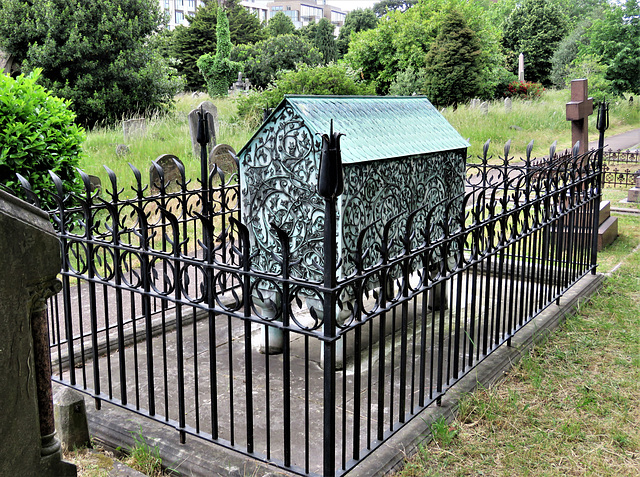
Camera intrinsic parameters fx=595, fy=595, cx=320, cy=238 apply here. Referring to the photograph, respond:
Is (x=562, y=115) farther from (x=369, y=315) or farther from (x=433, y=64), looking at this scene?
(x=369, y=315)

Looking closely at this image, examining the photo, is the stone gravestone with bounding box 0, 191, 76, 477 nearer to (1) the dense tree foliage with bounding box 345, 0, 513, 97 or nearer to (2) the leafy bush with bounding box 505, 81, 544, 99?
(1) the dense tree foliage with bounding box 345, 0, 513, 97

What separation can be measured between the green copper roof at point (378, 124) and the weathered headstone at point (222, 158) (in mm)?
5335

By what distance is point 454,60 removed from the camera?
76.1 ft

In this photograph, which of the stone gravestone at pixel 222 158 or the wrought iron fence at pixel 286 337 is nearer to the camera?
the wrought iron fence at pixel 286 337

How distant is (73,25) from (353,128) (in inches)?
548

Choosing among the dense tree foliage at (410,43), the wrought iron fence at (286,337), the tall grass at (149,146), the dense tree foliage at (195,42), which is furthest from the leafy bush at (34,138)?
the dense tree foliage at (195,42)

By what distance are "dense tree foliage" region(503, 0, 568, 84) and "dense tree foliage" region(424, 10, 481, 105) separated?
13869mm

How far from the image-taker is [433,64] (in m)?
23.5

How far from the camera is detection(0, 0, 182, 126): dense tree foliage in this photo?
596 inches

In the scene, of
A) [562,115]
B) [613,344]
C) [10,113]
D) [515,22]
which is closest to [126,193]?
[10,113]

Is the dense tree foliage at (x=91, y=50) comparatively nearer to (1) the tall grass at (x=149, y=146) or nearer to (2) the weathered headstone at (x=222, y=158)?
(1) the tall grass at (x=149, y=146)

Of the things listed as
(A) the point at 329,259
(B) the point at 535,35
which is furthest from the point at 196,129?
(B) the point at 535,35

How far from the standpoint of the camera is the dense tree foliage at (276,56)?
1025 inches

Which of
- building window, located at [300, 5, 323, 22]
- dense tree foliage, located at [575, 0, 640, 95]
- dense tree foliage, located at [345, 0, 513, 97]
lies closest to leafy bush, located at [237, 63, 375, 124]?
dense tree foliage, located at [345, 0, 513, 97]
